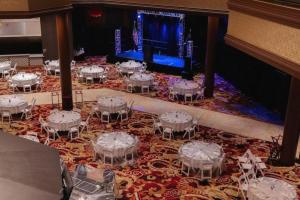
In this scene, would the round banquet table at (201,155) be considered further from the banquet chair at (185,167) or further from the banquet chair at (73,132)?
the banquet chair at (73,132)

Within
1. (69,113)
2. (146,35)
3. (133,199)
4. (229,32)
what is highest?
(229,32)

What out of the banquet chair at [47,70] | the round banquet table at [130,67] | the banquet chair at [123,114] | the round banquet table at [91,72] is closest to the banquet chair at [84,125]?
the banquet chair at [123,114]

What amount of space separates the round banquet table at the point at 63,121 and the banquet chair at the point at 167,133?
247cm

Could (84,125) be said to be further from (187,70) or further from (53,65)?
(187,70)

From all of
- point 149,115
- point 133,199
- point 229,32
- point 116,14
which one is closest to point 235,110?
point 149,115

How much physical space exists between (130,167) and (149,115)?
10.9 ft

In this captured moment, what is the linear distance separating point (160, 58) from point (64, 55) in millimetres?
6612

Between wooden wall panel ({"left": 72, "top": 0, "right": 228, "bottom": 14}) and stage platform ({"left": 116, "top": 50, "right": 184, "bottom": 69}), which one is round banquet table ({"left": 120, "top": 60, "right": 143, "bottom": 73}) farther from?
wooden wall panel ({"left": 72, "top": 0, "right": 228, "bottom": 14})

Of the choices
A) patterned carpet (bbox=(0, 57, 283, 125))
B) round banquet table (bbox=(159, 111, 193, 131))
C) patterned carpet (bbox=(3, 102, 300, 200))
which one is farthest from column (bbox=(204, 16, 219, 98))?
round banquet table (bbox=(159, 111, 193, 131))

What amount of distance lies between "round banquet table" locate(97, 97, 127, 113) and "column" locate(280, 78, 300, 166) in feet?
16.5

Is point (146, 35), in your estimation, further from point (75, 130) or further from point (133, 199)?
point (133, 199)

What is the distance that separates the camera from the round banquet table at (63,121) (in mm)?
10492

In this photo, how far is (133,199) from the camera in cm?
799

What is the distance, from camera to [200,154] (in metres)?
8.87
